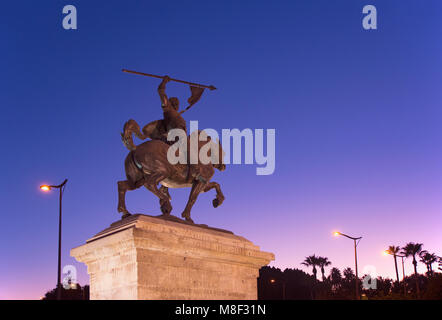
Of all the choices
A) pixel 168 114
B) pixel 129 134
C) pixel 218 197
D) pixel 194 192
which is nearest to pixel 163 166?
pixel 129 134

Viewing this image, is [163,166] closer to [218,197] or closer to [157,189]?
[157,189]

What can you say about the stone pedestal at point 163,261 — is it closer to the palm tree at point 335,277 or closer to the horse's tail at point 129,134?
the horse's tail at point 129,134

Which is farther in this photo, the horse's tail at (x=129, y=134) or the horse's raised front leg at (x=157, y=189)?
the horse's tail at (x=129, y=134)

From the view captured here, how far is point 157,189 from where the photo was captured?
31.4 feet

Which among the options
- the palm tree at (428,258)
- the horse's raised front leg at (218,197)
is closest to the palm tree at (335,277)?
the palm tree at (428,258)

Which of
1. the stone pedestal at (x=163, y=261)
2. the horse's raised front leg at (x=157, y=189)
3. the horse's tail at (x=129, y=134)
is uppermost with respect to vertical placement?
the horse's tail at (x=129, y=134)

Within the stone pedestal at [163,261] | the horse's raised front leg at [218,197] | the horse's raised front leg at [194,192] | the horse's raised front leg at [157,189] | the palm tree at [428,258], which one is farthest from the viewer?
the palm tree at [428,258]

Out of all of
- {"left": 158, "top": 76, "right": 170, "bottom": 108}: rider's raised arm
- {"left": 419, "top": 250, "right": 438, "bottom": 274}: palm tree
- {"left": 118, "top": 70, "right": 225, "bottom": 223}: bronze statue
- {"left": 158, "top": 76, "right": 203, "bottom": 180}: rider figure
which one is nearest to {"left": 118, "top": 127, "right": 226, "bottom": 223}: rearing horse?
{"left": 118, "top": 70, "right": 225, "bottom": 223}: bronze statue

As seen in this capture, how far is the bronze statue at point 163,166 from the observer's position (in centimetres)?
947

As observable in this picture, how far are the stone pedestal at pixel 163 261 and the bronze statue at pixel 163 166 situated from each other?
2.37ft

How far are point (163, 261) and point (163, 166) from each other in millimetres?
1857

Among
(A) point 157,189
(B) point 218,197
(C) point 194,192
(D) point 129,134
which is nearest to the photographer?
(A) point 157,189

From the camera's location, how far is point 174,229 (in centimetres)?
884
